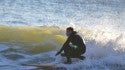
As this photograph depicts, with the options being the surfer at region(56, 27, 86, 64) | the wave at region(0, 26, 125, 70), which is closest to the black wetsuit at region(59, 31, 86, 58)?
the surfer at region(56, 27, 86, 64)

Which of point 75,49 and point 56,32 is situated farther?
point 56,32

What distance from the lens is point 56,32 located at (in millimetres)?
24531

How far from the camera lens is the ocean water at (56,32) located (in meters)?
16.8

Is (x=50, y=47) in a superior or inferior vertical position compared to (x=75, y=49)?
superior

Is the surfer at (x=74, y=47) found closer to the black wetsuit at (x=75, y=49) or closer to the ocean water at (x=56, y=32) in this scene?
the black wetsuit at (x=75, y=49)

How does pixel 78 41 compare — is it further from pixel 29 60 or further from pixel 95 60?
pixel 29 60

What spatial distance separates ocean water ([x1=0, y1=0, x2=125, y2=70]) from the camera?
661 inches

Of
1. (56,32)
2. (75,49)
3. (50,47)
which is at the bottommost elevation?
(75,49)

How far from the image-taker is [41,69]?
15852 millimetres

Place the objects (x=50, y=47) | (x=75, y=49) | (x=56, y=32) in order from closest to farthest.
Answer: (x=75, y=49)
(x=50, y=47)
(x=56, y=32)

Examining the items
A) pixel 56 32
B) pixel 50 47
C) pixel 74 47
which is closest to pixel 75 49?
pixel 74 47

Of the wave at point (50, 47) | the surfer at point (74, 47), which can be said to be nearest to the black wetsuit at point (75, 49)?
the surfer at point (74, 47)

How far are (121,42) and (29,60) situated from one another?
13.8ft

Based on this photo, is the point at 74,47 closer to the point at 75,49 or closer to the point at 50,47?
the point at 75,49
